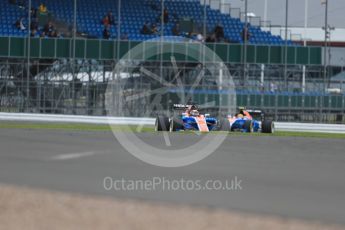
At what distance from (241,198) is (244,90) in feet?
80.0

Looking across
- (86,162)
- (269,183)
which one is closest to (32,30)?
(86,162)

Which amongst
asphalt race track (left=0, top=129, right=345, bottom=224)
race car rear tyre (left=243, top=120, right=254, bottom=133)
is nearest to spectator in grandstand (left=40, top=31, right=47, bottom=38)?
race car rear tyre (left=243, top=120, right=254, bottom=133)

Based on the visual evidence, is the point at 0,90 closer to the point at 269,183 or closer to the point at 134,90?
the point at 134,90

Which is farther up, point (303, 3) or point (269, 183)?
point (303, 3)

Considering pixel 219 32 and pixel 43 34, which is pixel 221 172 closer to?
pixel 43 34

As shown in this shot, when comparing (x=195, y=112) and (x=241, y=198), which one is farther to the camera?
(x=195, y=112)

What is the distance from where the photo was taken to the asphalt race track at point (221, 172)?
7.34 m

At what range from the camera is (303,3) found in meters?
44.0

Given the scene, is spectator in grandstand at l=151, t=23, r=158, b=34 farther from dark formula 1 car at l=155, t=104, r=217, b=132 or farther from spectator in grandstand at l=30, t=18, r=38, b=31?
dark formula 1 car at l=155, t=104, r=217, b=132

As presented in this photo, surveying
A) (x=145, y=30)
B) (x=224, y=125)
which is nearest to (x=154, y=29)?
(x=145, y=30)

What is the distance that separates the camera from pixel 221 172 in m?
9.73

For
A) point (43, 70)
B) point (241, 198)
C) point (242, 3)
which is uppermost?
point (242, 3)

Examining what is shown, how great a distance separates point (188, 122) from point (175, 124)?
1.35 feet

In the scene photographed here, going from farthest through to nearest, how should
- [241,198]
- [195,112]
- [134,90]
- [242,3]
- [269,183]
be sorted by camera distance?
[242,3]
[134,90]
[195,112]
[269,183]
[241,198]
